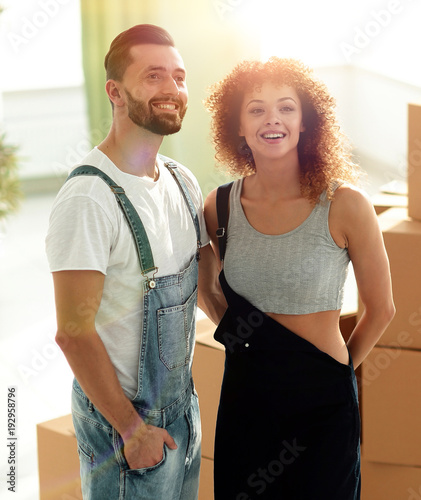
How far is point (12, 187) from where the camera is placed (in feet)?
13.4

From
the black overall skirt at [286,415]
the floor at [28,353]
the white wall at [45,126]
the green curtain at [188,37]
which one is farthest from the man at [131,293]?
the white wall at [45,126]

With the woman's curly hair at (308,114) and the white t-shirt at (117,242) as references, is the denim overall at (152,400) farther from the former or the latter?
the woman's curly hair at (308,114)

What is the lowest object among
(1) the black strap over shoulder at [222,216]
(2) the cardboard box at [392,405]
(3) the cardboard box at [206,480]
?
(3) the cardboard box at [206,480]

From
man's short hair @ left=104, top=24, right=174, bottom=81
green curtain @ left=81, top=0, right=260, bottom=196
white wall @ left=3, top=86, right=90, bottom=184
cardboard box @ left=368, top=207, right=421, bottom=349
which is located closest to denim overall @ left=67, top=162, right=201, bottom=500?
man's short hair @ left=104, top=24, right=174, bottom=81

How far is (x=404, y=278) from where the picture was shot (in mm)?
1830

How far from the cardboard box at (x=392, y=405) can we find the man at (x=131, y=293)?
58 centimetres

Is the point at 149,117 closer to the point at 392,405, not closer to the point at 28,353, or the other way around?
the point at 392,405

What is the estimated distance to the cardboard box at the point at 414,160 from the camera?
1.81m

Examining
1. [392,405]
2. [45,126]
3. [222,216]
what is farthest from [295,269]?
[45,126]

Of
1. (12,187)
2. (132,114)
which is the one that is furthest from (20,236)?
(132,114)

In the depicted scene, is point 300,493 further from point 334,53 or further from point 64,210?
point 334,53

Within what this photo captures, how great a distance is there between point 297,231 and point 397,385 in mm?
597

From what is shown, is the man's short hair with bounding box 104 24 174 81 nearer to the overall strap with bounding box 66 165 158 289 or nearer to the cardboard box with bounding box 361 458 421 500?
the overall strap with bounding box 66 165 158 289

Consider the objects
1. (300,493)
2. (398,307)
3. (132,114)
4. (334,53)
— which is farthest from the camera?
(334,53)
